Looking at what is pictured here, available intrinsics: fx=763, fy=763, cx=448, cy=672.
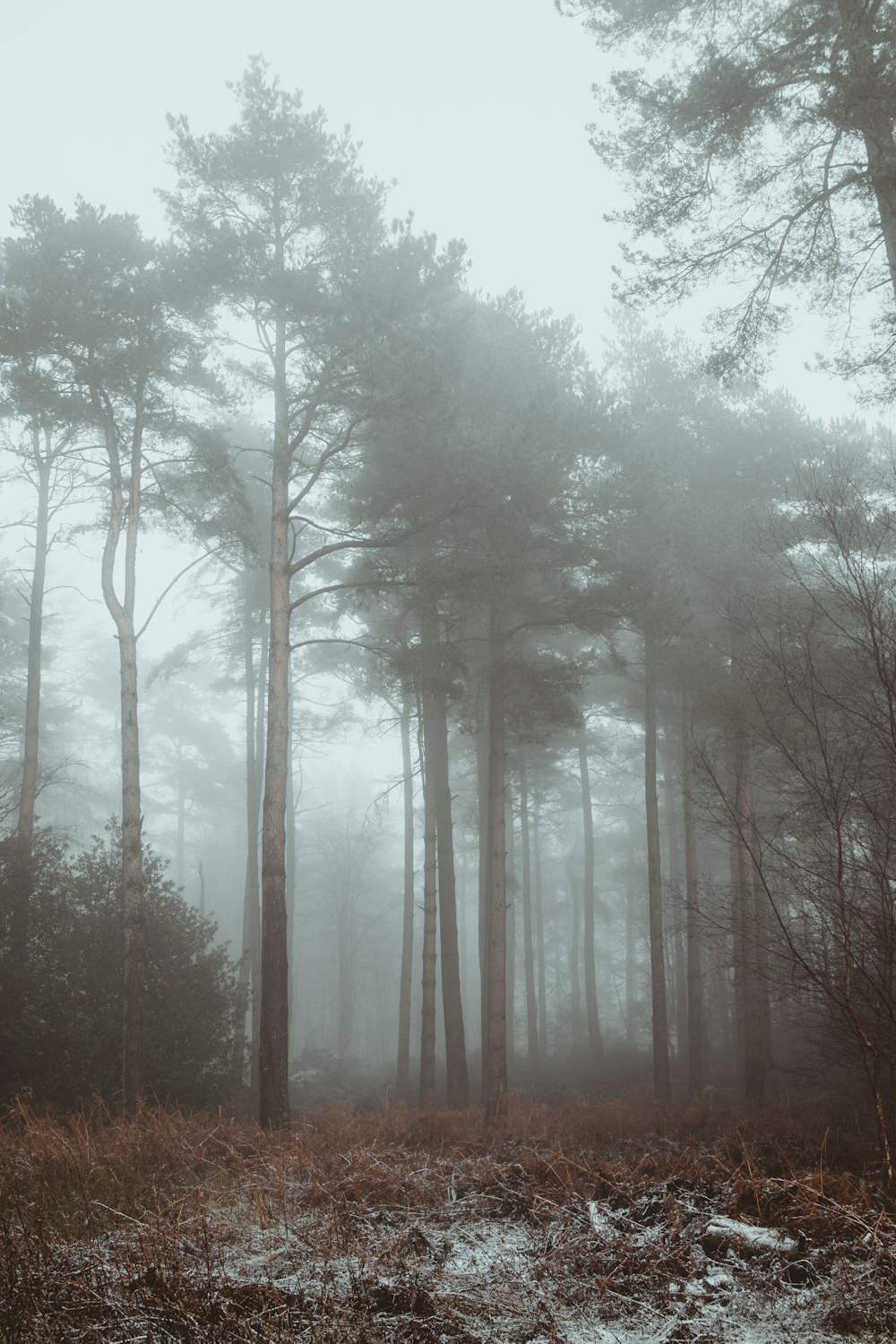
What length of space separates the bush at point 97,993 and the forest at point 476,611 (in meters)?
0.05

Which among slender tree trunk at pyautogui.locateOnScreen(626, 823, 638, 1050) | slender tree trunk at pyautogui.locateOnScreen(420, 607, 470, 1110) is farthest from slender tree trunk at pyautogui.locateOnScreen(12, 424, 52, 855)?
slender tree trunk at pyautogui.locateOnScreen(626, 823, 638, 1050)

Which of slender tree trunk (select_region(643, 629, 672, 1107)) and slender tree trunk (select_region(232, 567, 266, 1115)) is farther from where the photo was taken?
slender tree trunk (select_region(232, 567, 266, 1115))

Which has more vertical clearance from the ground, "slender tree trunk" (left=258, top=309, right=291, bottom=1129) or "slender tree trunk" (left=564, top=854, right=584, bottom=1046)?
"slender tree trunk" (left=258, top=309, right=291, bottom=1129)

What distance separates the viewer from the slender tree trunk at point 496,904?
11086 mm

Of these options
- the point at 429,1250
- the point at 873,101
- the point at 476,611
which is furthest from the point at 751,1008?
the point at 873,101

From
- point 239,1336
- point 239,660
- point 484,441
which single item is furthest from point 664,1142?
point 239,660

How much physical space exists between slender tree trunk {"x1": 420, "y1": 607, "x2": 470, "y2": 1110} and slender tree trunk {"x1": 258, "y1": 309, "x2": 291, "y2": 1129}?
8.29 feet

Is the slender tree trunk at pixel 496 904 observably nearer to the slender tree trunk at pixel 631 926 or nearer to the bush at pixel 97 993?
the bush at pixel 97 993

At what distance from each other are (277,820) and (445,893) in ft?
16.2

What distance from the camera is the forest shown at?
4.54 m

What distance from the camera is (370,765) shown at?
172 ft

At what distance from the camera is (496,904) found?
1149 centimetres

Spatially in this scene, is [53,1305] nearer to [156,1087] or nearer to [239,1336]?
[239,1336]

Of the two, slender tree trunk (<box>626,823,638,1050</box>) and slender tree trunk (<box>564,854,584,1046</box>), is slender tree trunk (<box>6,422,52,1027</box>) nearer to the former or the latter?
slender tree trunk (<box>564,854,584,1046</box>)
